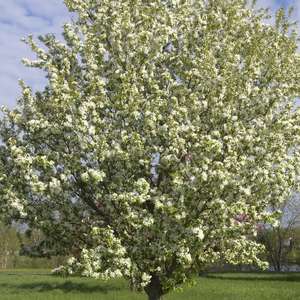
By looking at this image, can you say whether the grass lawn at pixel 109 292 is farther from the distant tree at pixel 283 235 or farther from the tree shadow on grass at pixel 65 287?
the distant tree at pixel 283 235

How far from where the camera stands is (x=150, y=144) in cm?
1363

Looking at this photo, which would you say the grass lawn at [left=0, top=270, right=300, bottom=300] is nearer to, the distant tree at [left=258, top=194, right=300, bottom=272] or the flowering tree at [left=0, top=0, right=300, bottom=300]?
the flowering tree at [left=0, top=0, right=300, bottom=300]

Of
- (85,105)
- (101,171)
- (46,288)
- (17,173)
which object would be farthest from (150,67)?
(46,288)

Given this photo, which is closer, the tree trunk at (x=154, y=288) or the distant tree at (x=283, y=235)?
the tree trunk at (x=154, y=288)

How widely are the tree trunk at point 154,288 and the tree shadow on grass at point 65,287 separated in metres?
22.7

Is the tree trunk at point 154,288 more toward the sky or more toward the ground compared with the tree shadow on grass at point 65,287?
more toward the ground

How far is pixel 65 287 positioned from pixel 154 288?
89.7ft

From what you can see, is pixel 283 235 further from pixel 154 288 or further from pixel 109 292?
pixel 154 288

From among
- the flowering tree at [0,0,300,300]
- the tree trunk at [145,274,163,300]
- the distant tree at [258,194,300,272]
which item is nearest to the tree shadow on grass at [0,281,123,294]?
the tree trunk at [145,274,163,300]

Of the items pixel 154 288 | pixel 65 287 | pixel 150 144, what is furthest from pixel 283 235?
pixel 150 144

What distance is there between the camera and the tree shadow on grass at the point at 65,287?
1523 inches

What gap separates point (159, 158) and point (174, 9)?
5.25 meters

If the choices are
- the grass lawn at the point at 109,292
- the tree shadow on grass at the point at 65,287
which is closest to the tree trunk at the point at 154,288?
the grass lawn at the point at 109,292

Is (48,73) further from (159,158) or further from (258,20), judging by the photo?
(258,20)
